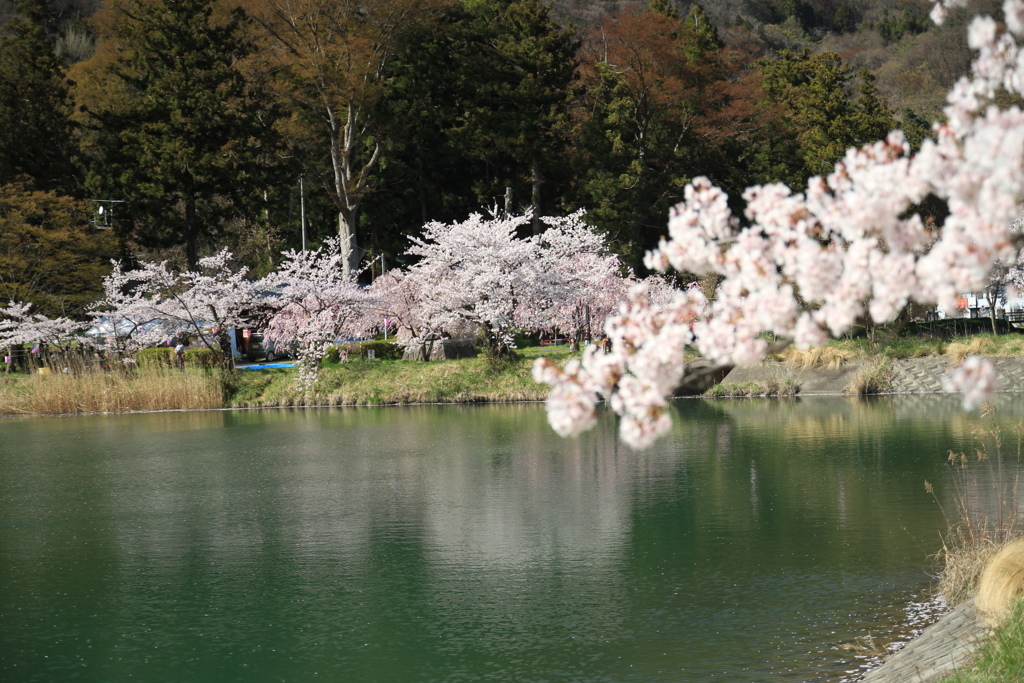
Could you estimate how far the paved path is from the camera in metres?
6.06

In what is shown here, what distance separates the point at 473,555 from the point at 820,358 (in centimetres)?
1687

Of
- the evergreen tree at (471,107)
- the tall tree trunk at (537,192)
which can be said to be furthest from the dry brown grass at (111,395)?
the tall tree trunk at (537,192)

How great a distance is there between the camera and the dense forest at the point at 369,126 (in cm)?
3353

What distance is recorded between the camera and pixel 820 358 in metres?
25.2

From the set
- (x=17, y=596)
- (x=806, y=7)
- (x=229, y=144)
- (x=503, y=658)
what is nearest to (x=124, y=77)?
(x=229, y=144)

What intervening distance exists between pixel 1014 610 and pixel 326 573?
240 inches

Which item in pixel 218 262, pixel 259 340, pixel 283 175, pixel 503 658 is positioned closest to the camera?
pixel 503 658

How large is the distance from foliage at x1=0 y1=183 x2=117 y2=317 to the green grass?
29.9 m

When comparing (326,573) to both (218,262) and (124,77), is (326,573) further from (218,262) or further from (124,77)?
(124,77)

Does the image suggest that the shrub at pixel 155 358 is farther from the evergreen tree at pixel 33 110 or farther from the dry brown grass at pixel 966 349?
the dry brown grass at pixel 966 349

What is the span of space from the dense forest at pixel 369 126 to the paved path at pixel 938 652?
25613 mm

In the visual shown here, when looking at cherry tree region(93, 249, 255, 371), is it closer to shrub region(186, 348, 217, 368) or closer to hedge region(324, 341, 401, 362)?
shrub region(186, 348, 217, 368)

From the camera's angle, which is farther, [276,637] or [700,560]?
[700,560]

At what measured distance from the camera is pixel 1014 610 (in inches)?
242
